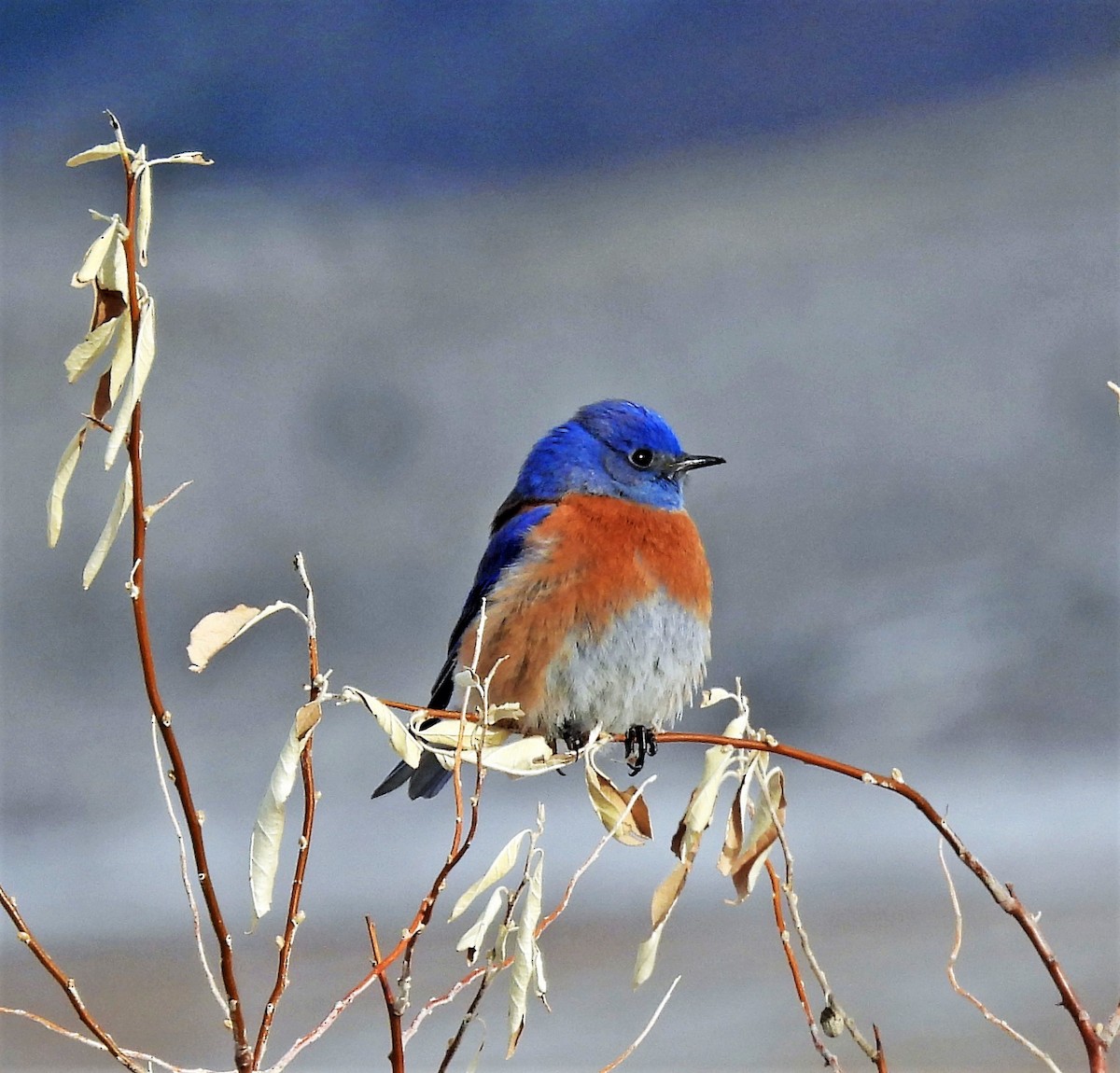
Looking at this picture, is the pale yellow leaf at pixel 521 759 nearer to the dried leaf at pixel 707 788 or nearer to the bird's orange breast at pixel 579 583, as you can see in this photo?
the dried leaf at pixel 707 788

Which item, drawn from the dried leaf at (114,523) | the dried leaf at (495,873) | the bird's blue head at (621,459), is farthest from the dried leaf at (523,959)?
the bird's blue head at (621,459)

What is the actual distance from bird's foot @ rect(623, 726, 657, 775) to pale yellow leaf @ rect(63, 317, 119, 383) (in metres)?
0.93

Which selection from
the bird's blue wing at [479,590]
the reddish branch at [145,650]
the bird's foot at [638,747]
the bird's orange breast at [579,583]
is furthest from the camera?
the bird's blue wing at [479,590]

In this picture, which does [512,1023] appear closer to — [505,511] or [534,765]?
[534,765]

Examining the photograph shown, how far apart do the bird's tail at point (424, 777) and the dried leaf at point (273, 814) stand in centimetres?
86

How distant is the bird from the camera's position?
1769mm

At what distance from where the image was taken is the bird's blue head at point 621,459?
194 centimetres

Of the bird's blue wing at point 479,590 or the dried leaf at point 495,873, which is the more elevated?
the bird's blue wing at point 479,590

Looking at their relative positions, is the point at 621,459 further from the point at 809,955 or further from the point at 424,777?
the point at 809,955

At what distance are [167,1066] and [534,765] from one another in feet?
1.27

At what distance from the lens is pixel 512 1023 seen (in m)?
1.04

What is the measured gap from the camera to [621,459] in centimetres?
195

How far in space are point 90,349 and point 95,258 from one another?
0.20 feet

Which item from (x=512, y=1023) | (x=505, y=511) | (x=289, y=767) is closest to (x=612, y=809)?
(x=512, y=1023)
